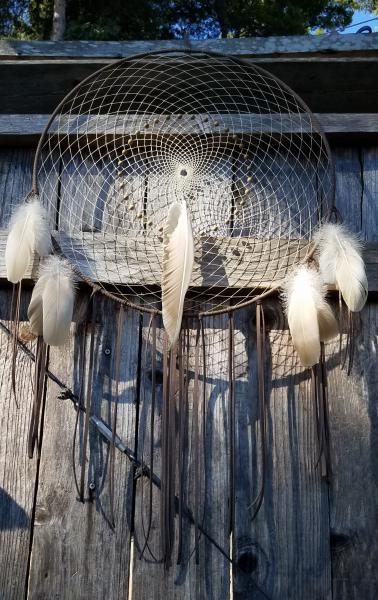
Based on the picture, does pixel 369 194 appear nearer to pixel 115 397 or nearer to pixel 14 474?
pixel 115 397

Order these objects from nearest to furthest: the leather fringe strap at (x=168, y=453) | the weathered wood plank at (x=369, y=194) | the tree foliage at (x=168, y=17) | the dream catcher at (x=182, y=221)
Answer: the leather fringe strap at (x=168, y=453) → the dream catcher at (x=182, y=221) → the weathered wood plank at (x=369, y=194) → the tree foliage at (x=168, y=17)

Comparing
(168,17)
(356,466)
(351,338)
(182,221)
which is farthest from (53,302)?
(168,17)

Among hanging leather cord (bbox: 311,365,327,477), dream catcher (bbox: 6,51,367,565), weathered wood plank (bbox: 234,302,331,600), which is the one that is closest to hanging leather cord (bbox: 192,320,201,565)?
dream catcher (bbox: 6,51,367,565)

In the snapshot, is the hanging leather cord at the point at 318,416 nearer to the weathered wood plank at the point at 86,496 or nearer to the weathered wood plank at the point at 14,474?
the weathered wood plank at the point at 86,496

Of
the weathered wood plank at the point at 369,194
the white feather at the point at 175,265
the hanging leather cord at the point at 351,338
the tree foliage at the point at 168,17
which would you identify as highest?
the tree foliage at the point at 168,17

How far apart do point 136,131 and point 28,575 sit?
142 cm

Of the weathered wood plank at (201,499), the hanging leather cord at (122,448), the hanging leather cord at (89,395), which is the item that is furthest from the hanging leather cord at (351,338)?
the hanging leather cord at (89,395)

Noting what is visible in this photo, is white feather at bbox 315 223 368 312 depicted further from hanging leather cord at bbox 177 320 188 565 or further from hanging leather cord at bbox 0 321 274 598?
hanging leather cord at bbox 0 321 274 598

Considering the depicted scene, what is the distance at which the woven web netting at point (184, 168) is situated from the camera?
2514mm

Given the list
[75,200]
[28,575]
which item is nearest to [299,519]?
[28,575]

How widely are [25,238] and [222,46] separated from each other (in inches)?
34.8

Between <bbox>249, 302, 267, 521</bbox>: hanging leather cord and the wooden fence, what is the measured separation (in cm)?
3

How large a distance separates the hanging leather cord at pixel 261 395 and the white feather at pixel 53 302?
560mm

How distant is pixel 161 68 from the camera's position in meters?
2.62
